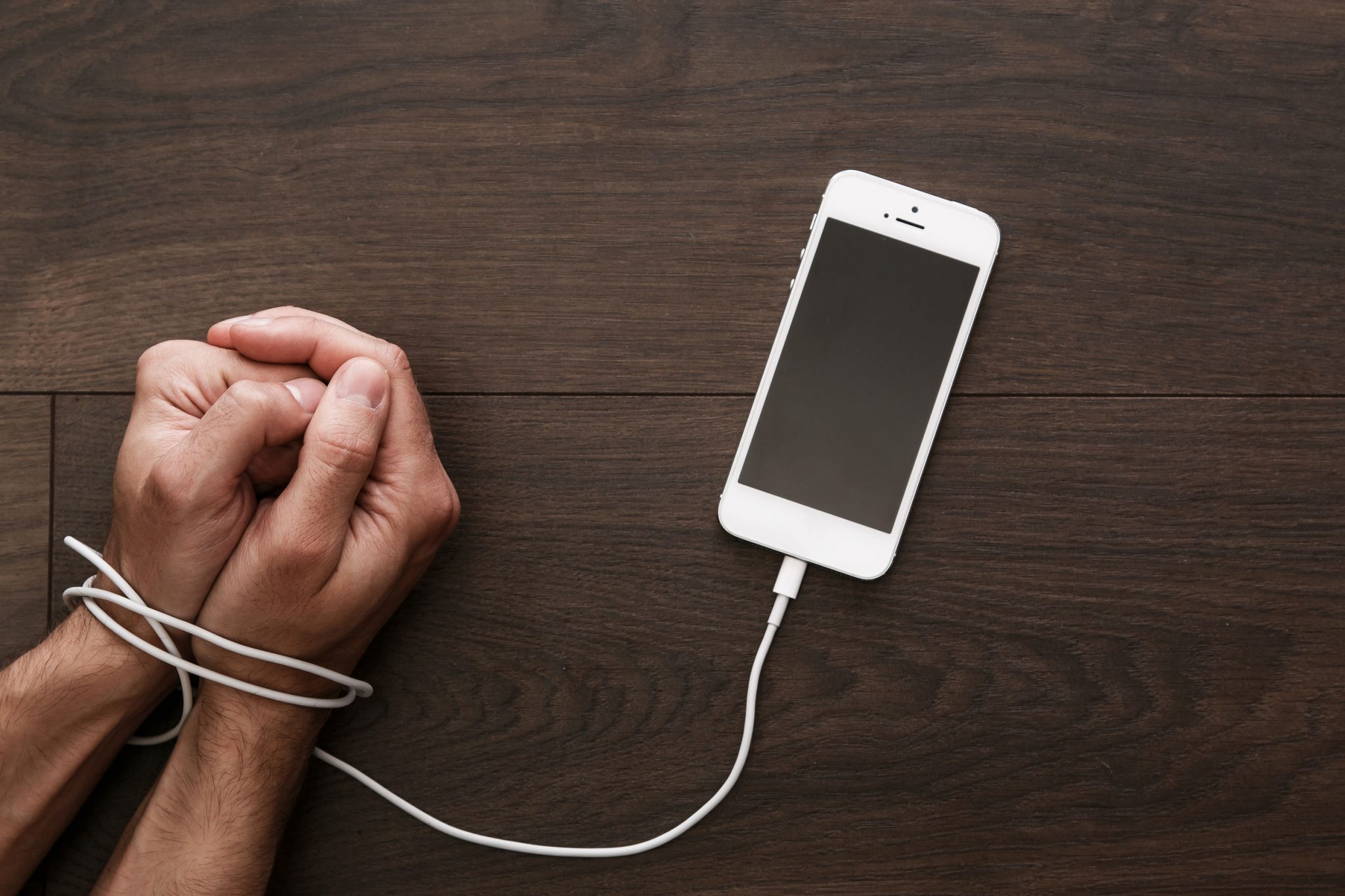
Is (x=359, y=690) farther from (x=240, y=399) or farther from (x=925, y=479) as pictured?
(x=925, y=479)

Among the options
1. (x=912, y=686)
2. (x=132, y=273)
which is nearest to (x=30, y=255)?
(x=132, y=273)

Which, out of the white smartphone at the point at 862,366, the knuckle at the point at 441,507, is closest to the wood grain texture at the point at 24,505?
the knuckle at the point at 441,507

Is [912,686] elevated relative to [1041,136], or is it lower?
lower

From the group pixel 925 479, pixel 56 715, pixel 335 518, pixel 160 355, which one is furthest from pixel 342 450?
pixel 925 479

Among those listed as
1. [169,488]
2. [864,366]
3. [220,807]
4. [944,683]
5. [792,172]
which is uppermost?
[792,172]

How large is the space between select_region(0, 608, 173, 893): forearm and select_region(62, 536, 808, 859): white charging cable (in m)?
0.02

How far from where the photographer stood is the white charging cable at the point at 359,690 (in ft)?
1.92

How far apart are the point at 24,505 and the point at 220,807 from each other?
0.87 ft

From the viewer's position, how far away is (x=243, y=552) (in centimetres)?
57

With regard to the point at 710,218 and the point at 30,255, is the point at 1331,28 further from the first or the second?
the point at 30,255

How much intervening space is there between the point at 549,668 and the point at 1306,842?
1.81 feet

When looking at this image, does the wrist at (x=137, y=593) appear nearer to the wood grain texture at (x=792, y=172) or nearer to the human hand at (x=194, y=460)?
the human hand at (x=194, y=460)

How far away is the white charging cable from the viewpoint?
0.58 m

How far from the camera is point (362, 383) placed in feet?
1.91
